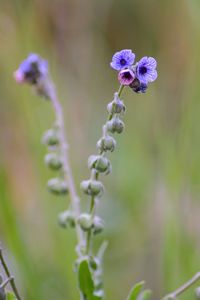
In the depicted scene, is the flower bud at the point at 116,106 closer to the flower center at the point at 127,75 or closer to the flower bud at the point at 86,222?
the flower center at the point at 127,75

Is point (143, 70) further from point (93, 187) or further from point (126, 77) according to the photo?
point (93, 187)

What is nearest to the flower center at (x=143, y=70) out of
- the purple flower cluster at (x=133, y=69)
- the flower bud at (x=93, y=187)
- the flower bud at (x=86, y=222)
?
the purple flower cluster at (x=133, y=69)

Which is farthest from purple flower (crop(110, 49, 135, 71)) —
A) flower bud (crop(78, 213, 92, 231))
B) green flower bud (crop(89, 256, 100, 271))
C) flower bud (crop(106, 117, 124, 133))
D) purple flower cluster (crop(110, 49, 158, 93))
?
green flower bud (crop(89, 256, 100, 271))

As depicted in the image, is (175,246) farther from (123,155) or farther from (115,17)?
(115,17)

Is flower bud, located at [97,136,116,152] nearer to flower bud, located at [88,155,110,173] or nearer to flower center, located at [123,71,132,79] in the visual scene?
flower bud, located at [88,155,110,173]

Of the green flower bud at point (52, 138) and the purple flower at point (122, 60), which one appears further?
the green flower bud at point (52, 138)

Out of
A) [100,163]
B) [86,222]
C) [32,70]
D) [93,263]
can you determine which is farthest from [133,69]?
[32,70]

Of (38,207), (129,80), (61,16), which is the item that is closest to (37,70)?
(129,80)
